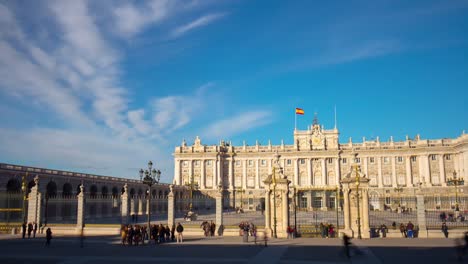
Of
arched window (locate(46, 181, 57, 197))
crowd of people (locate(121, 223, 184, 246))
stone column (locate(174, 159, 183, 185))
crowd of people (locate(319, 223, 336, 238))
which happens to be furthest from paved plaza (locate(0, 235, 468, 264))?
stone column (locate(174, 159, 183, 185))

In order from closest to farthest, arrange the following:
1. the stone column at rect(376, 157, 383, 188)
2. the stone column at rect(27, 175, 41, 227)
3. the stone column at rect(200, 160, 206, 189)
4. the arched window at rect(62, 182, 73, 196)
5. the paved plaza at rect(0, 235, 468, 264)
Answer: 1. the paved plaza at rect(0, 235, 468, 264)
2. the stone column at rect(27, 175, 41, 227)
3. the arched window at rect(62, 182, 73, 196)
4. the stone column at rect(376, 157, 383, 188)
5. the stone column at rect(200, 160, 206, 189)

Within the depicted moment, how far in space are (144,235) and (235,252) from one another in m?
7.63

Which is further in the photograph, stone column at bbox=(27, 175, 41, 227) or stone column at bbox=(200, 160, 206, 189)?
stone column at bbox=(200, 160, 206, 189)

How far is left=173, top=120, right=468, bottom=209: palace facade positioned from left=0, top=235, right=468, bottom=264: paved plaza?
57.5 meters

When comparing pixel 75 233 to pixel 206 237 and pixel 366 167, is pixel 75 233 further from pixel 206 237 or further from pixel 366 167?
pixel 366 167

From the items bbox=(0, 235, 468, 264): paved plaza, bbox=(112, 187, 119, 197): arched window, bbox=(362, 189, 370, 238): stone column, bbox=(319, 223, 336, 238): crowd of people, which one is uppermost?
bbox=(112, 187, 119, 197): arched window

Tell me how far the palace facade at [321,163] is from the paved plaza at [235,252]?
57.5 meters

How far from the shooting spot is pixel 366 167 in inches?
3568

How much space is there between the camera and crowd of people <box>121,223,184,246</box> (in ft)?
75.2

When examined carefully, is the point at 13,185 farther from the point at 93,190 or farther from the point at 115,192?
the point at 115,192

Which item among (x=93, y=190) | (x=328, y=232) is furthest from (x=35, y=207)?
(x=93, y=190)

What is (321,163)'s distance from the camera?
3716 inches

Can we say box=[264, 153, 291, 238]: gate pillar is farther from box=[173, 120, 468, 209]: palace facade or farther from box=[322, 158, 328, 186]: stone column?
box=[322, 158, 328, 186]: stone column

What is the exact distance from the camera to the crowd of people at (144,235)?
22.9m
